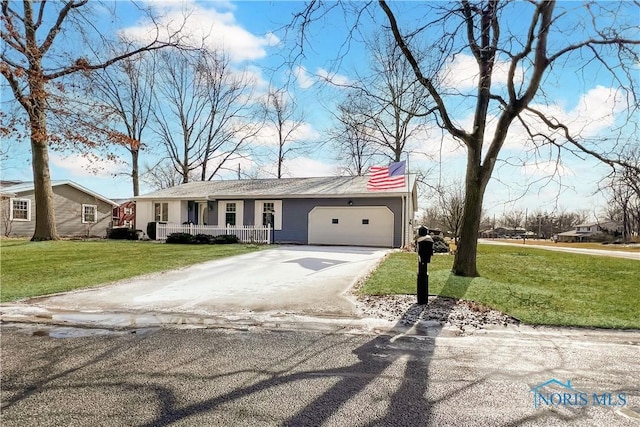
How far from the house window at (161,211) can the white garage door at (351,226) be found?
30.3ft

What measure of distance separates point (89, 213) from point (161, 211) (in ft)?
23.4

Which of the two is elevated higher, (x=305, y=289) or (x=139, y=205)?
(x=139, y=205)

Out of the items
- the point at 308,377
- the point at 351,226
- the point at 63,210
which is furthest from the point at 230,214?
the point at 308,377

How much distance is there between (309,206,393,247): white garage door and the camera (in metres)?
17.1

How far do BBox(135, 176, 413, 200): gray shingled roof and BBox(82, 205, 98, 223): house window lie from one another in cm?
575

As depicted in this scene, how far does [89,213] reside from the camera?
25.1 m

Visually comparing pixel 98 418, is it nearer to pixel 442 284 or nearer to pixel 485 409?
pixel 485 409

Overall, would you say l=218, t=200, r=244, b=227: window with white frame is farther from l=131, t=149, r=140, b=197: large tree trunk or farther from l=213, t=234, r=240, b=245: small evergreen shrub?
l=131, t=149, r=140, b=197: large tree trunk

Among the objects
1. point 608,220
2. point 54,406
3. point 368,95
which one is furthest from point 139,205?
point 608,220

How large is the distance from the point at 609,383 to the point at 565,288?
184 inches

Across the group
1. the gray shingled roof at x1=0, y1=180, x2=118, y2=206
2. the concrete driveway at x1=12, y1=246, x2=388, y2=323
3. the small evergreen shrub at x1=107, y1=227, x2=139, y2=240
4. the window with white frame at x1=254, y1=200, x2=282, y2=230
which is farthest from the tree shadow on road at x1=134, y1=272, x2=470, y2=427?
the gray shingled roof at x1=0, y1=180, x2=118, y2=206

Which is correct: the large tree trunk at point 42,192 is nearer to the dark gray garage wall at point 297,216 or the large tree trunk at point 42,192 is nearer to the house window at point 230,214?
the house window at point 230,214

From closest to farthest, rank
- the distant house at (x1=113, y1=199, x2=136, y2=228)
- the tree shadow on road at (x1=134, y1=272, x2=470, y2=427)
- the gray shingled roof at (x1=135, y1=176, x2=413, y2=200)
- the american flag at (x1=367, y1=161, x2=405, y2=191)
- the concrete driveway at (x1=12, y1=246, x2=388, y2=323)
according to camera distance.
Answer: the tree shadow on road at (x1=134, y1=272, x2=470, y2=427) < the concrete driveway at (x1=12, y1=246, x2=388, y2=323) < the american flag at (x1=367, y1=161, x2=405, y2=191) < the gray shingled roof at (x1=135, y1=176, x2=413, y2=200) < the distant house at (x1=113, y1=199, x2=136, y2=228)

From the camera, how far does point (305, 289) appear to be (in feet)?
22.7
